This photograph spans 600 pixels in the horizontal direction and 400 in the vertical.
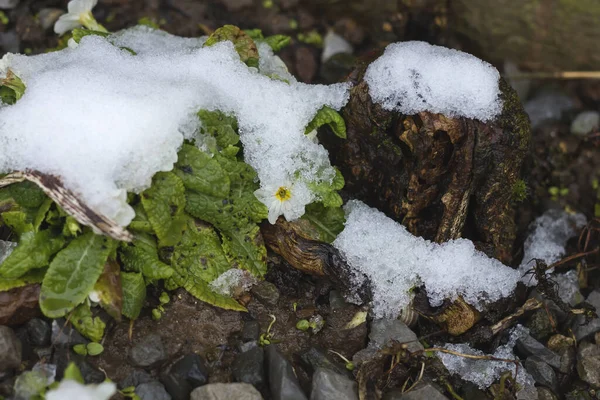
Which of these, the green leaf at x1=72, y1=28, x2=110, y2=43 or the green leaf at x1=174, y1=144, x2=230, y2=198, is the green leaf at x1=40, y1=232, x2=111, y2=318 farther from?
the green leaf at x1=72, y1=28, x2=110, y2=43

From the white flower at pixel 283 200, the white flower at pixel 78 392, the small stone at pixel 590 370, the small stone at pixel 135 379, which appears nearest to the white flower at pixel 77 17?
the white flower at pixel 283 200

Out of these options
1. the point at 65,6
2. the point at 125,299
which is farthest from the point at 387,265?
the point at 65,6

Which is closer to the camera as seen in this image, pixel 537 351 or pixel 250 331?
pixel 250 331

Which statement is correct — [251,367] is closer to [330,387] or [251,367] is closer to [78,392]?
[330,387]

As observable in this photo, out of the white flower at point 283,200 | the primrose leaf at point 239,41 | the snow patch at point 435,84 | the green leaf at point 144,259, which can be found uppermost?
the snow patch at point 435,84

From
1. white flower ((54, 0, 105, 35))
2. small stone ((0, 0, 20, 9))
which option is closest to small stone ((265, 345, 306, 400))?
white flower ((54, 0, 105, 35))

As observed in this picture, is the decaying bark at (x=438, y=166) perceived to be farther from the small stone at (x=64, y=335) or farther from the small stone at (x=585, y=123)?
the small stone at (x=64, y=335)

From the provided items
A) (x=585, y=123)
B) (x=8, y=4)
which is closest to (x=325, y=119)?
(x=585, y=123)
